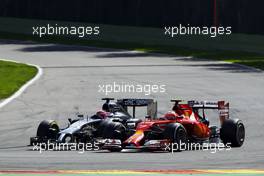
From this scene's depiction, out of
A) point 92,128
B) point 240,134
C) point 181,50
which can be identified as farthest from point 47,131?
point 181,50

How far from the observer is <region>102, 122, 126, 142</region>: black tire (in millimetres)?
19250

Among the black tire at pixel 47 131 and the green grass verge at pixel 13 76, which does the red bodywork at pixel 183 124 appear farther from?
the green grass verge at pixel 13 76

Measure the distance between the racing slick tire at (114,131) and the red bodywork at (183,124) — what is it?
1.29 feet

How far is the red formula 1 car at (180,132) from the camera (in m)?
18.7

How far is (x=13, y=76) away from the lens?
33781mm

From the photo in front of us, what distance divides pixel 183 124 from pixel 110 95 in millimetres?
10035

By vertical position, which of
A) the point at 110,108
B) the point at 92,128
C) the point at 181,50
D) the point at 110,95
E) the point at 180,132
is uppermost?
the point at 181,50

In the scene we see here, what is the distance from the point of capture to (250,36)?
45.8 metres

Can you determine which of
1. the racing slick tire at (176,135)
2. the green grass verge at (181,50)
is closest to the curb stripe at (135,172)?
the racing slick tire at (176,135)

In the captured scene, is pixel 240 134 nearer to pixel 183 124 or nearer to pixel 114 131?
pixel 183 124

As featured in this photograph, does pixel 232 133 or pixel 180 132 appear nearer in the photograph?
pixel 180 132

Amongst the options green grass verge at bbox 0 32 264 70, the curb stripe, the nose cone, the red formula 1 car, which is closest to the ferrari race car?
the red formula 1 car

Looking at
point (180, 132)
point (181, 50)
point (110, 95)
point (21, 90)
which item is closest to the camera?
point (180, 132)

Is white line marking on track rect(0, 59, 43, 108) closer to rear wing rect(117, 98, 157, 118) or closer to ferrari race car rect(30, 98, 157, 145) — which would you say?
rear wing rect(117, 98, 157, 118)
